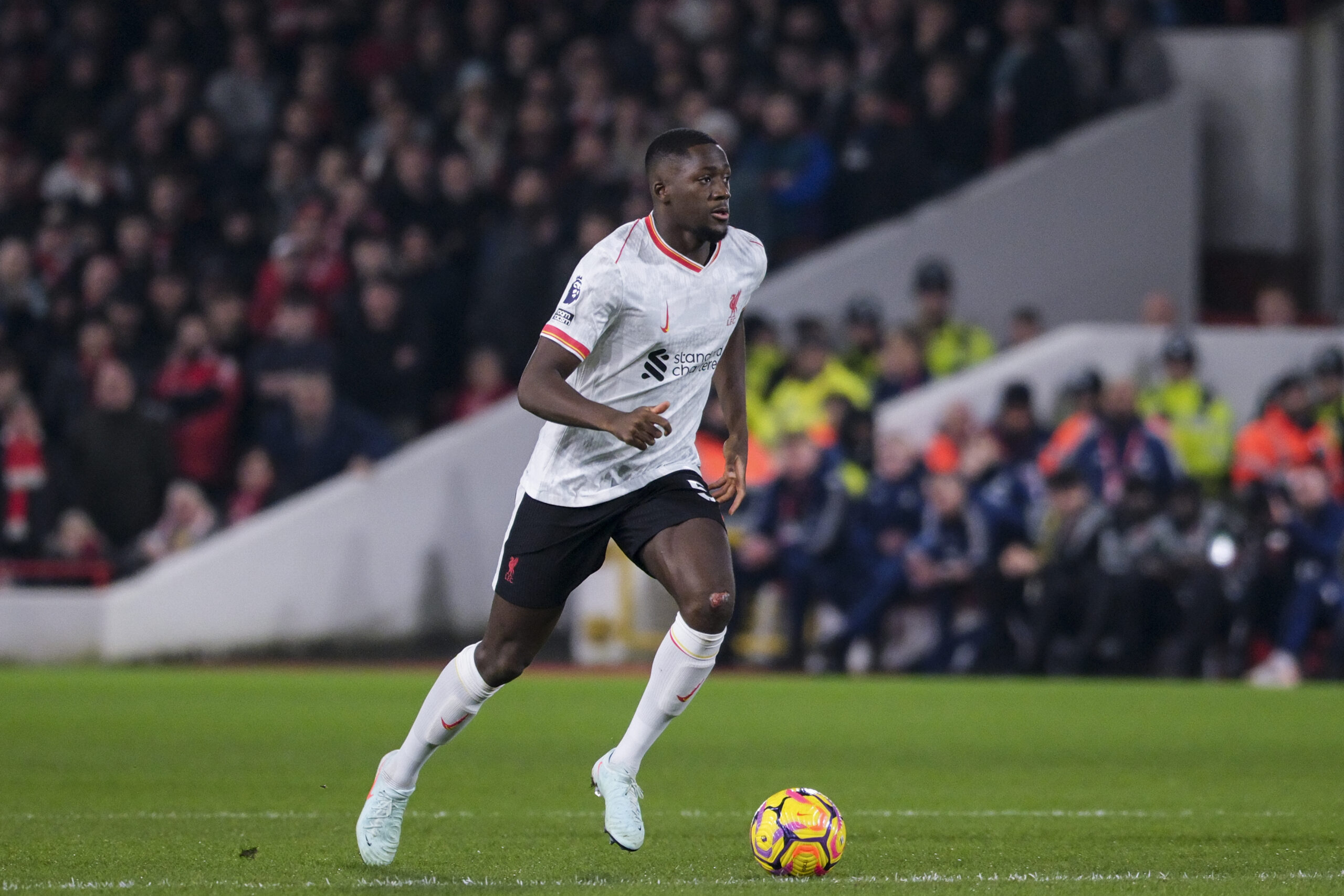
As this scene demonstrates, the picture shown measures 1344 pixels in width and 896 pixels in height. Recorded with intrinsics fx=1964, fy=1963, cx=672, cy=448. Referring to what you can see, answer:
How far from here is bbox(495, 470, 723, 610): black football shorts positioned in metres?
5.59

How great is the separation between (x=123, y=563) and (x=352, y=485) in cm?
177

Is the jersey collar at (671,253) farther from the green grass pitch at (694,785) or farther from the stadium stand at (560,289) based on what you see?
the stadium stand at (560,289)

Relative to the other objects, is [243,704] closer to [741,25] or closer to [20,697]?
[20,697]

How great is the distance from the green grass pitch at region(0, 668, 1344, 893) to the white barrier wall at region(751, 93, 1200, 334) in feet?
14.5

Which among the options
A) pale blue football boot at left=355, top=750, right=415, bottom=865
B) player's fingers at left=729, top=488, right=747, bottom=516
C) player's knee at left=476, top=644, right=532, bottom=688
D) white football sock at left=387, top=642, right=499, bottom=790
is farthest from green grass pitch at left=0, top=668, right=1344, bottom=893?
player's fingers at left=729, top=488, right=747, bottom=516

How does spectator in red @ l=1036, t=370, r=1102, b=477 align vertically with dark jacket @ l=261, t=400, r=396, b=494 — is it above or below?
above

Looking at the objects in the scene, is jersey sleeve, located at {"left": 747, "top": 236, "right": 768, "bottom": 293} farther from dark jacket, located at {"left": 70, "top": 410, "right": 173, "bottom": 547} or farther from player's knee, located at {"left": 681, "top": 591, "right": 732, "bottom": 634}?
dark jacket, located at {"left": 70, "top": 410, "right": 173, "bottom": 547}

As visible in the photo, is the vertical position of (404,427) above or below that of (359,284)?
below

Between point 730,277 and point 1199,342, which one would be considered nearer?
point 730,277

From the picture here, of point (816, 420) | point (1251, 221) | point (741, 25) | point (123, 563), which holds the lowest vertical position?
point (123, 563)

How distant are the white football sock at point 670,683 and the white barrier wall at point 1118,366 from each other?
28.8ft

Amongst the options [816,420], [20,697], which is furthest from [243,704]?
[816,420]

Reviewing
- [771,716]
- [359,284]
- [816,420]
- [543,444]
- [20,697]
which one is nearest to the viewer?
[543,444]

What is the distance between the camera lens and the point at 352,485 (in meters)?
14.7
